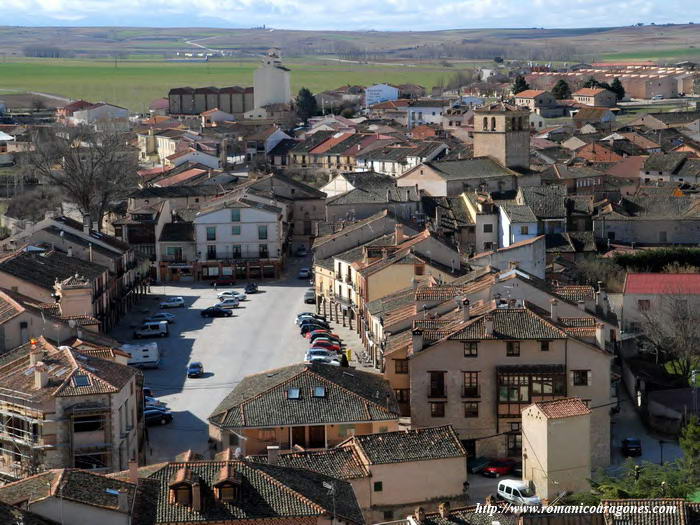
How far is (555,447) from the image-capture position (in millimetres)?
29766

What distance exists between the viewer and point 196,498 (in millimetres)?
22609

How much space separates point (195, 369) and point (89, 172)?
105 ft

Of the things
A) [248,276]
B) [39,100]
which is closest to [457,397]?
[248,276]

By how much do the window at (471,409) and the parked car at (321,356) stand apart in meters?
7.12

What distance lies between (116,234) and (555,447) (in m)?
34.5

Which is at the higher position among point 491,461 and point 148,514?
point 148,514

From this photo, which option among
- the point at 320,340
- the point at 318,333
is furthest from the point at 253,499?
the point at 318,333

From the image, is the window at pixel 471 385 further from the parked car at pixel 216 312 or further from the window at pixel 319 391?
the parked car at pixel 216 312

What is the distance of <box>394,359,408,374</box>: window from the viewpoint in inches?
1406

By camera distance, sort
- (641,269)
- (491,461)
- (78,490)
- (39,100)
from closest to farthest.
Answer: (78,490), (491,461), (641,269), (39,100)

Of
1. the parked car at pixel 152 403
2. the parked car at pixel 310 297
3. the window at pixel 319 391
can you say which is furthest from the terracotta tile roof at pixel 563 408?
the parked car at pixel 310 297

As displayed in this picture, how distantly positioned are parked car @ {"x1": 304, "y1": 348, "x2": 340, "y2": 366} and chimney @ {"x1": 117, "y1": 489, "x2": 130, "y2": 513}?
19743 millimetres

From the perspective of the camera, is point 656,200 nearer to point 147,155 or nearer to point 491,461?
point 491,461

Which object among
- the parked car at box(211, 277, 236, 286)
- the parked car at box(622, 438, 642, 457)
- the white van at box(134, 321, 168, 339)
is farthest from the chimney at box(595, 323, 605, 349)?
the parked car at box(211, 277, 236, 286)
